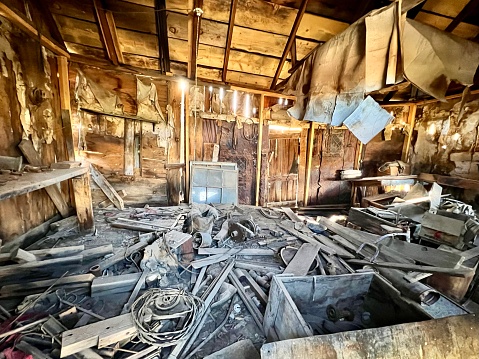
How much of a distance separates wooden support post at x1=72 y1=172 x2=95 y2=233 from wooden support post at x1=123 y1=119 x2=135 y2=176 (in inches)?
57.4

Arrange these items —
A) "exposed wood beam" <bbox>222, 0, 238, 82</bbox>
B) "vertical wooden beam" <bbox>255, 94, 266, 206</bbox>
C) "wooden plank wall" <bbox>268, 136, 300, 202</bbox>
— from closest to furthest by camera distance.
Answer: "exposed wood beam" <bbox>222, 0, 238, 82</bbox> → "vertical wooden beam" <bbox>255, 94, 266, 206</bbox> → "wooden plank wall" <bbox>268, 136, 300, 202</bbox>

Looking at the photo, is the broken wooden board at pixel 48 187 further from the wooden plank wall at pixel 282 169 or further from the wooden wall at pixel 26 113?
the wooden plank wall at pixel 282 169

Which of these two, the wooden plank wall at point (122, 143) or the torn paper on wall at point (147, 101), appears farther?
the torn paper on wall at point (147, 101)

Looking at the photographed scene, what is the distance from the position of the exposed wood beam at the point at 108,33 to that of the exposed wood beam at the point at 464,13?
584 cm

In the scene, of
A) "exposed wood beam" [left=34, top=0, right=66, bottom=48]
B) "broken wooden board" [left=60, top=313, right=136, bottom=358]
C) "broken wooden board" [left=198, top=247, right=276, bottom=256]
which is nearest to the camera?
"broken wooden board" [left=60, top=313, right=136, bottom=358]

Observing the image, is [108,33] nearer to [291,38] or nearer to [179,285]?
[291,38]

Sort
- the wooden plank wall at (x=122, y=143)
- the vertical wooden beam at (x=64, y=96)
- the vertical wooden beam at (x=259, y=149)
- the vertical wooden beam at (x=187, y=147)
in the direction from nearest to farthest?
the vertical wooden beam at (x=64, y=96)
the wooden plank wall at (x=122, y=143)
the vertical wooden beam at (x=187, y=147)
the vertical wooden beam at (x=259, y=149)

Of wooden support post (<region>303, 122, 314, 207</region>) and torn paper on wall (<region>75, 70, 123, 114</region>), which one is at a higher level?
torn paper on wall (<region>75, 70, 123, 114</region>)

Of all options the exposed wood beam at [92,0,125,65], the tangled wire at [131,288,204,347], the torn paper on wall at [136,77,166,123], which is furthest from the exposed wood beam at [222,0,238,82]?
the tangled wire at [131,288,204,347]

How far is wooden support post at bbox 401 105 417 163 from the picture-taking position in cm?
610

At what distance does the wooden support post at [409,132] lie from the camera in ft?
20.0

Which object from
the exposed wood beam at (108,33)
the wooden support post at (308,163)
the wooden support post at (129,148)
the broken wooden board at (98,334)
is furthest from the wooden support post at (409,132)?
the broken wooden board at (98,334)

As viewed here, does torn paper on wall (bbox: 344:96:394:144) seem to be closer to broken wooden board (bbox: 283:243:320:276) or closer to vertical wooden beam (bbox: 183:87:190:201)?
broken wooden board (bbox: 283:243:320:276)

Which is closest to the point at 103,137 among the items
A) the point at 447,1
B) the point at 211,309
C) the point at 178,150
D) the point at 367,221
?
the point at 178,150
